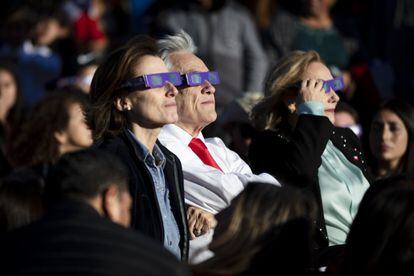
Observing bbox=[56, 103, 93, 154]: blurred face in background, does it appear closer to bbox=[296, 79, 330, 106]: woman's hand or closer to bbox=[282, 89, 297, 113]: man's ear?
bbox=[282, 89, 297, 113]: man's ear

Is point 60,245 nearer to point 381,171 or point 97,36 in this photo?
point 381,171

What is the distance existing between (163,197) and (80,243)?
4.82ft

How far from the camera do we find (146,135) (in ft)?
17.5

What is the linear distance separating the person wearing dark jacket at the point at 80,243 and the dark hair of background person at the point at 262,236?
1.42 feet

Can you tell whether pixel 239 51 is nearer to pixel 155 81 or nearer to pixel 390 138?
pixel 390 138

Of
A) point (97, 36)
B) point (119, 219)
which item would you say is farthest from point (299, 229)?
point (97, 36)

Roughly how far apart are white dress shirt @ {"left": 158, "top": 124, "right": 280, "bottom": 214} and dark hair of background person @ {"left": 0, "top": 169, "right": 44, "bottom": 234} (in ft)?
3.24

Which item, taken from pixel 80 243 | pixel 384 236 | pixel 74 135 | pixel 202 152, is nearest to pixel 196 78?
pixel 202 152

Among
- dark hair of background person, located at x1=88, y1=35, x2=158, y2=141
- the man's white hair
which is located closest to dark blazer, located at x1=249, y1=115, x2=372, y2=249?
the man's white hair

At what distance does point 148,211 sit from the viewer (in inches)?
199

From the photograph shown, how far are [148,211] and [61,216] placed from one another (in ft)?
3.98

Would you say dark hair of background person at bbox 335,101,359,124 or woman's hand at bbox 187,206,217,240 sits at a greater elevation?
woman's hand at bbox 187,206,217,240

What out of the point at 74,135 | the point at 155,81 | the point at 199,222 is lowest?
the point at 74,135

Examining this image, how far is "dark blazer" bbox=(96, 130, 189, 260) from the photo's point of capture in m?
Result: 5.03
